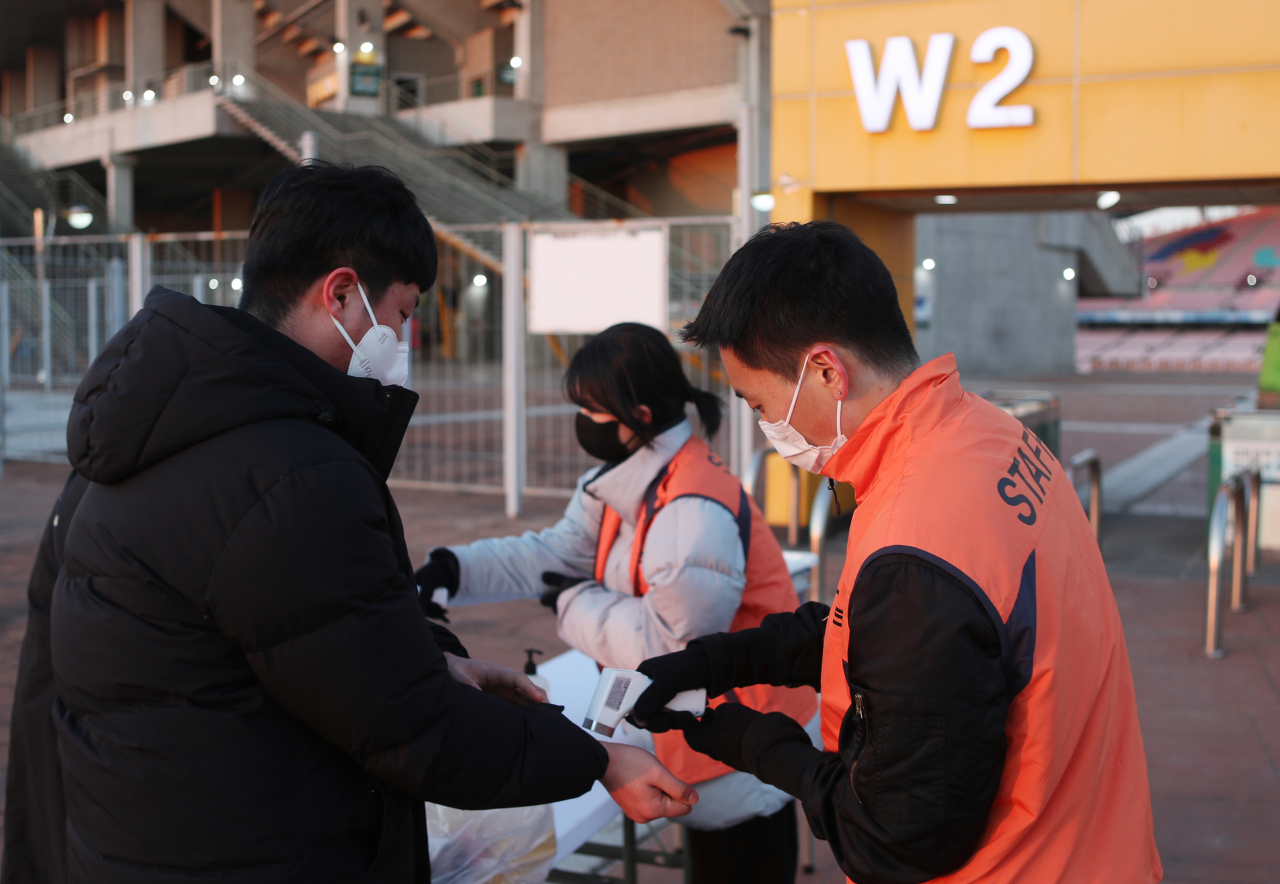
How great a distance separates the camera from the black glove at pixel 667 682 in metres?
1.71

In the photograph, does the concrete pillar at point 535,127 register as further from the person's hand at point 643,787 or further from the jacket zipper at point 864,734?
the jacket zipper at point 864,734

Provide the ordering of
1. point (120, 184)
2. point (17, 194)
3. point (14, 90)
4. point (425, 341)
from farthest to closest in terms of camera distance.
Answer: point (14, 90) → point (120, 184) → point (17, 194) → point (425, 341)

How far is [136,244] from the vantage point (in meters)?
9.91

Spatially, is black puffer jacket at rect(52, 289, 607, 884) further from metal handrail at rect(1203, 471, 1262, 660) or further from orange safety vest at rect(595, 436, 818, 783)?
metal handrail at rect(1203, 471, 1262, 660)

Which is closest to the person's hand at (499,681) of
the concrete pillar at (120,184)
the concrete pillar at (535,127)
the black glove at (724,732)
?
the black glove at (724,732)

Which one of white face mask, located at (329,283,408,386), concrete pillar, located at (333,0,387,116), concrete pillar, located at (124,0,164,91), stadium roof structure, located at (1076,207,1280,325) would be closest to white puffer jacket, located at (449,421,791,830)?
white face mask, located at (329,283,408,386)

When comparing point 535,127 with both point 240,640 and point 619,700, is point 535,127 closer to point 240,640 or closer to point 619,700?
point 619,700

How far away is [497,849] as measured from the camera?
6.81ft

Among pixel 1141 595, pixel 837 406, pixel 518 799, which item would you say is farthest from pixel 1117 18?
pixel 518 799

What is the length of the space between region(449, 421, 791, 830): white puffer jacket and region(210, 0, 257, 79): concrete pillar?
A: 2931 cm

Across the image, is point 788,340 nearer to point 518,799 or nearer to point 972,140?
point 518,799

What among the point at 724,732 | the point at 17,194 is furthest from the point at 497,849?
the point at 17,194

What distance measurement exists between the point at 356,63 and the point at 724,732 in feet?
101

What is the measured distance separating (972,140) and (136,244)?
7.58 metres
